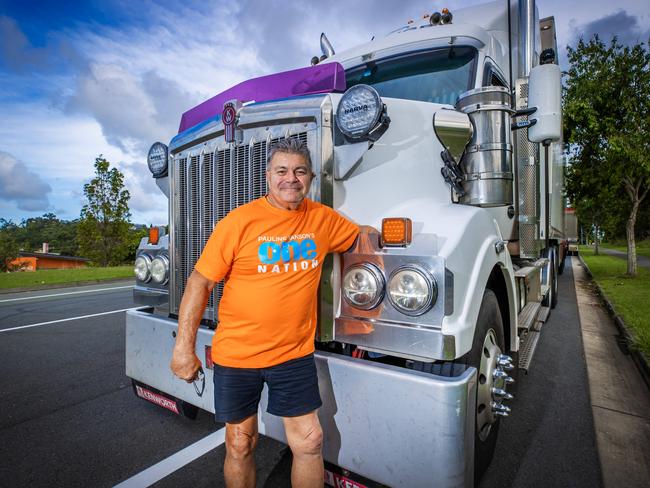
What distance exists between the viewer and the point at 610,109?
35.0 feet

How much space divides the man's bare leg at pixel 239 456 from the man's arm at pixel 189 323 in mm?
338

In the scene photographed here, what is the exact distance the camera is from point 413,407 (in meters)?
1.71

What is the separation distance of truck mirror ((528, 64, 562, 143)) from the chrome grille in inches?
57.9

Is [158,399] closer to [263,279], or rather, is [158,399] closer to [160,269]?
[160,269]

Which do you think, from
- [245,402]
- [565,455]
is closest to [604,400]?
[565,455]

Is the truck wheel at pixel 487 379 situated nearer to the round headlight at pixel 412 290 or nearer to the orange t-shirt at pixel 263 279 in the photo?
the round headlight at pixel 412 290

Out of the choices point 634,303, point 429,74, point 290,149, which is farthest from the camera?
point 634,303

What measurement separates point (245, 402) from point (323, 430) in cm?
41

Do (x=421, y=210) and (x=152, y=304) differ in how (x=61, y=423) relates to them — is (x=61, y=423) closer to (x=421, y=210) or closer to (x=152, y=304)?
(x=152, y=304)

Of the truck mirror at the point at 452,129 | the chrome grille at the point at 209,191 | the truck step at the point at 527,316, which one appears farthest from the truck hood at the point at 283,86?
the truck step at the point at 527,316

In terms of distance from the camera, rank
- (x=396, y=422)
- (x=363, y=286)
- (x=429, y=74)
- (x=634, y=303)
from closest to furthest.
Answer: (x=396, y=422) < (x=363, y=286) < (x=429, y=74) < (x=634, y=303)

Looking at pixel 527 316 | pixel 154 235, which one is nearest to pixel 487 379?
pixel 527 316

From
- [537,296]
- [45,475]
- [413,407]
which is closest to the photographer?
[413,407]

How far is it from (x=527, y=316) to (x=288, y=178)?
10.6 ft
